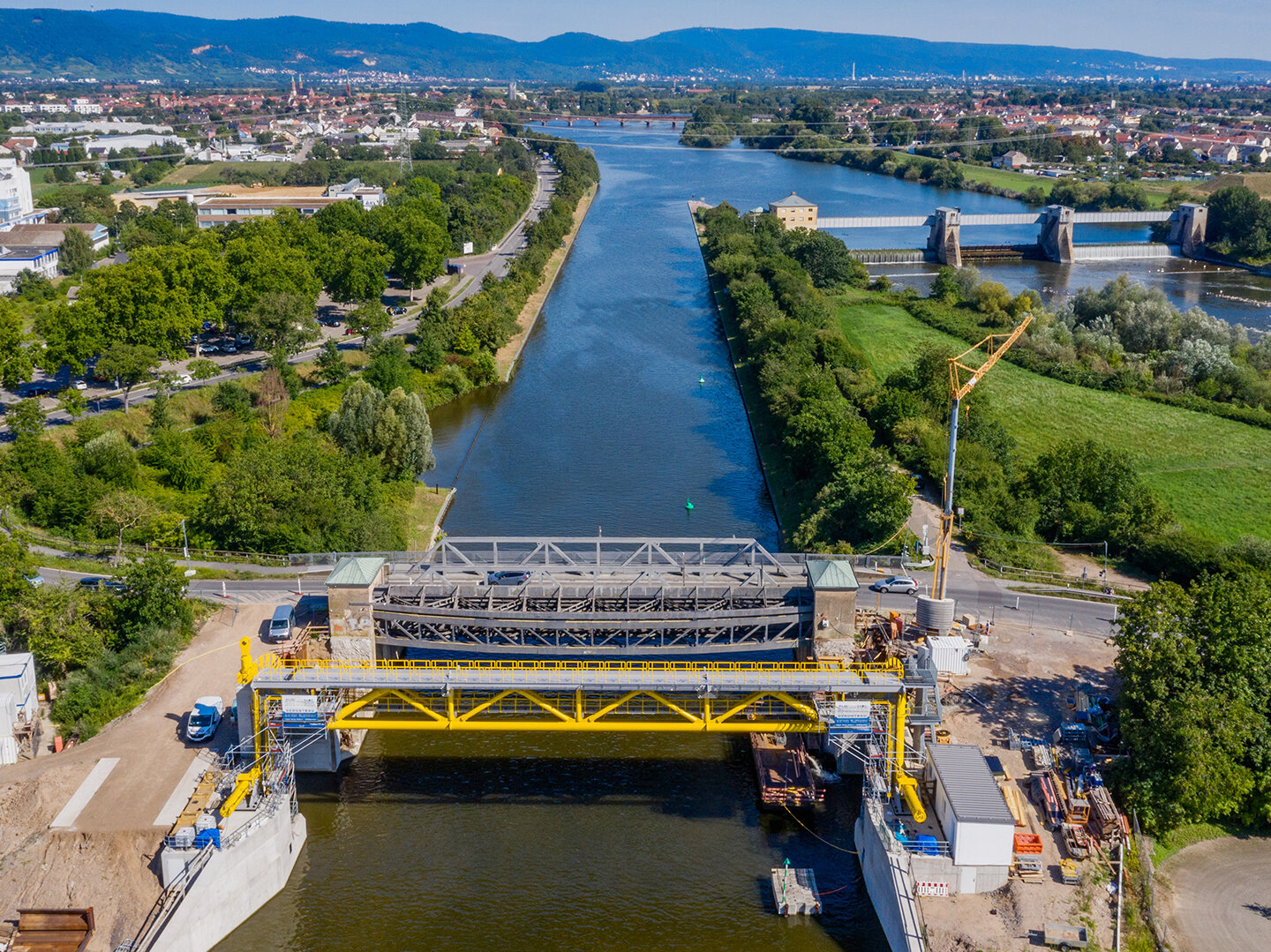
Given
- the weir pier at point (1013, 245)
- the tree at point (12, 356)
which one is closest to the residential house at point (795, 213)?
the weir pier at point (1013, 245)

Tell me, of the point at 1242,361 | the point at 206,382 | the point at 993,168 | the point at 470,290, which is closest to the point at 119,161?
the point at 470,290

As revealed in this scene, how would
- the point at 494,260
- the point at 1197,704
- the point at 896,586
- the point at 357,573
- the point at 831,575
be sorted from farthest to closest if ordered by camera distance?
the point at 494,260 < the point at 896,586 < the point at 357,573 < the point at 831,575 < the point at 1197,704

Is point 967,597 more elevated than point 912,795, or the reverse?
point 967,597

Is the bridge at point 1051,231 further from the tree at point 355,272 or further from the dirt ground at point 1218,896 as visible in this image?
the dirt ground at point 1218,896

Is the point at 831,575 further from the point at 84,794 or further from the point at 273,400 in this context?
the point at 273,400

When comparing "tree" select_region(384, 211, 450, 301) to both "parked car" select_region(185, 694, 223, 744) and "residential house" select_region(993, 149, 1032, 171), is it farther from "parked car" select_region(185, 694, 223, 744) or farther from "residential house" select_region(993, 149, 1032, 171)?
"residential house" select_region(993, 149, 1032, 171)

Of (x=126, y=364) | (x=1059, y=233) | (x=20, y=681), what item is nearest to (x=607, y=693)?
(x=20, y=681)
